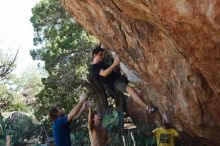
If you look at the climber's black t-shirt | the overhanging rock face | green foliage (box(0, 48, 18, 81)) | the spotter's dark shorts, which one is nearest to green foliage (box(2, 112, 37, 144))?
green foliage (box(0, 48, 18, 81))

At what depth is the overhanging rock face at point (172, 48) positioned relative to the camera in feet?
22.6

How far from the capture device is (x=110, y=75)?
10.0m

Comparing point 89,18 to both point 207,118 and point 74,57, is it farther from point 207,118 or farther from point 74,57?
point 74,57

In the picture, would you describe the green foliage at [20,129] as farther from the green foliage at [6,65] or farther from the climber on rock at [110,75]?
the climber on rock at [110,75]

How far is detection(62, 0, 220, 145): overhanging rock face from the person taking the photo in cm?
689

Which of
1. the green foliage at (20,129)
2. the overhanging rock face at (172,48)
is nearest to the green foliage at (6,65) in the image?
the green foliage at (20,129)

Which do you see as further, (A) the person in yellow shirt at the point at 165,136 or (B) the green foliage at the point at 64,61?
(B) the green foliage at the point at 64,61

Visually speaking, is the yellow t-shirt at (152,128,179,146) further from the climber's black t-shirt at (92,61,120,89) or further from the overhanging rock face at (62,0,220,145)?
the climber's black t-shirt at (92,61,120,89)

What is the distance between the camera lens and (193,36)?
288 inches

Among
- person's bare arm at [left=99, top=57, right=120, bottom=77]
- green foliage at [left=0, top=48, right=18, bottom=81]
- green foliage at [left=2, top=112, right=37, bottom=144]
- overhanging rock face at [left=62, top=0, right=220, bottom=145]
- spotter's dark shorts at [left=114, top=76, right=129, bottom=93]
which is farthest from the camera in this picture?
green foliage at [left=0, top=48, right=18, bottom=81]

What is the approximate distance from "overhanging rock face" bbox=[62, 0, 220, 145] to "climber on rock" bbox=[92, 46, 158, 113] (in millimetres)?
674

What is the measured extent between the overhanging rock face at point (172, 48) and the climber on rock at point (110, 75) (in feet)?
2.21

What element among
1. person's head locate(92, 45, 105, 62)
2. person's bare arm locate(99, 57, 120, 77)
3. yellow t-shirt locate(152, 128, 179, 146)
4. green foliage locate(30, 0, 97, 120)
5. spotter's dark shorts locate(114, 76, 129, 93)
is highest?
green foliage locate(30, 0, 97, 120)

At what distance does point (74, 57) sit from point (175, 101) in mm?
10711
